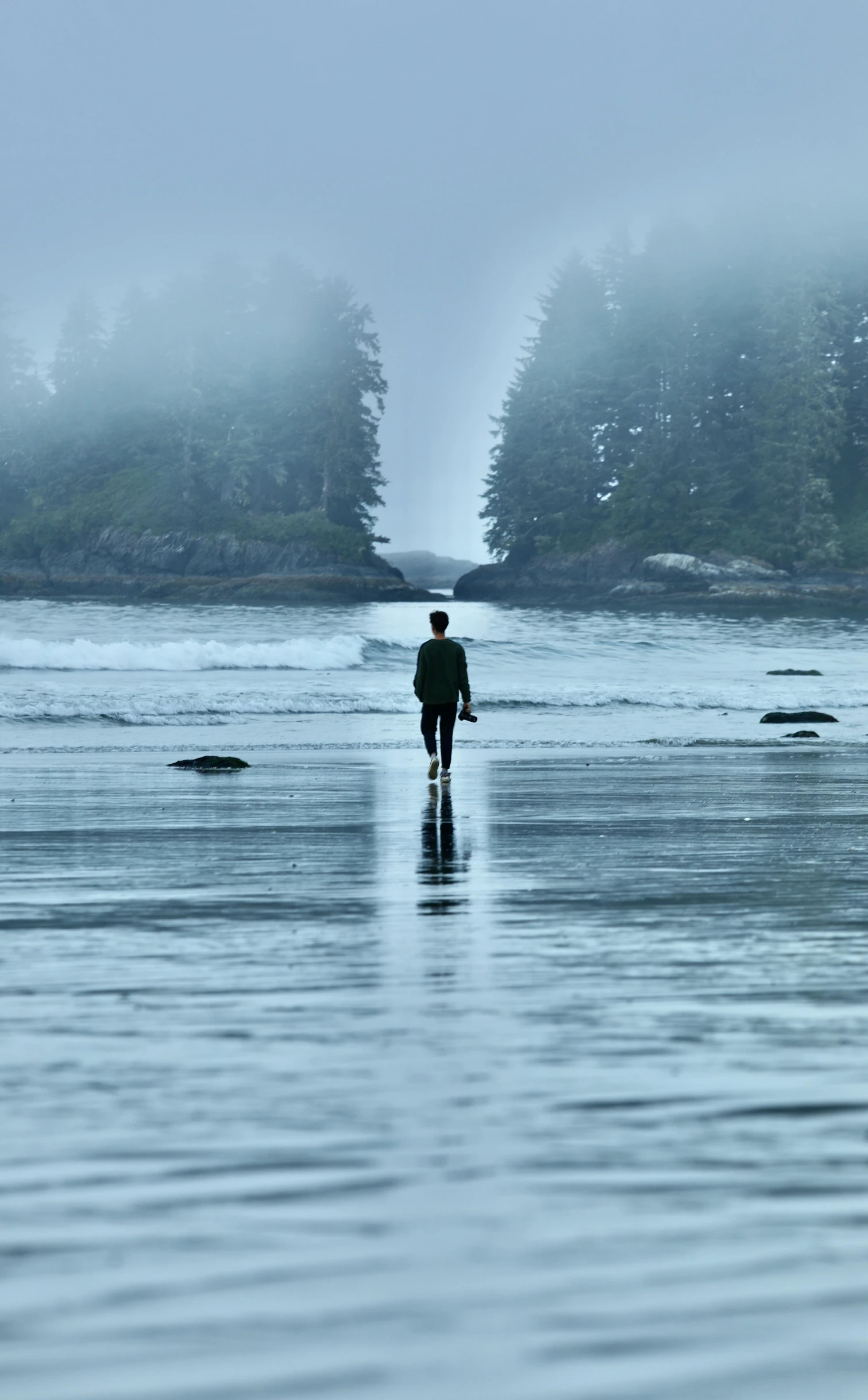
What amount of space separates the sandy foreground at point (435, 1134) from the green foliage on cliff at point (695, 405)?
3324 inches

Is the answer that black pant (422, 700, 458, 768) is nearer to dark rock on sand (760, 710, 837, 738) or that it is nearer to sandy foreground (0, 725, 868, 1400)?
sandy foreground (0, 725, 868, 1400)

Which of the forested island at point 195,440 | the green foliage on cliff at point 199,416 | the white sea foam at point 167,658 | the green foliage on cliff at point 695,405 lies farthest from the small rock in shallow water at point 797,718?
the green foliage on cliff at point 199,416

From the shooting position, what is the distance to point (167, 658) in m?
37.6

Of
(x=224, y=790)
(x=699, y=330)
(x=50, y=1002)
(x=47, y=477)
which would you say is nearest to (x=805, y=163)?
(x=699, y=330)

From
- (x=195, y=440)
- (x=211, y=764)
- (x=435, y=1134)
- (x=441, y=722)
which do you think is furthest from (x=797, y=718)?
(x=195, y=440)

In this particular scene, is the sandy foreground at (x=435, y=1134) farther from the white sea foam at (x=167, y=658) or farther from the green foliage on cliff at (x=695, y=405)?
the green foliage on cliff at (x=695, y=405)

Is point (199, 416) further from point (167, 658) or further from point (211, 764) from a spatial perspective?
point (211, 764)

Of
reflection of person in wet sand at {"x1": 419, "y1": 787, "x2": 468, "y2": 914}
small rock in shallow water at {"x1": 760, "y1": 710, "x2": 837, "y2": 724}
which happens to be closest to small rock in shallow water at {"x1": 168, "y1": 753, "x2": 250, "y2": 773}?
reflection of person in wet sand at {"x1": 419, "y1": 787, "x2": 468, "y2": 914}

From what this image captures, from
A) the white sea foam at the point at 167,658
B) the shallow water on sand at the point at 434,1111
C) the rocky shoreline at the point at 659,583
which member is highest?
the rocky shoreline at the point at 659,583

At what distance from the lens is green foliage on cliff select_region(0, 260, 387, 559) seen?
10438cm

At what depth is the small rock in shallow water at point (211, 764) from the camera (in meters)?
14.9

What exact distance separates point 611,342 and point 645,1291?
4183 inches

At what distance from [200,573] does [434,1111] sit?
310ft

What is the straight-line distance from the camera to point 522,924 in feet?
19.1
